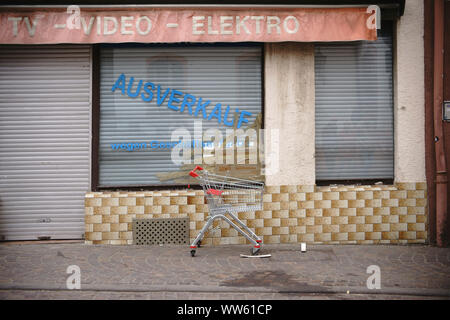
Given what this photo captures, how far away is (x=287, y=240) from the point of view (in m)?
8.45

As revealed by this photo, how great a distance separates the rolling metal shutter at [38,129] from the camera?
8.53 metres

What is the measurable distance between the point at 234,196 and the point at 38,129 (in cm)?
363

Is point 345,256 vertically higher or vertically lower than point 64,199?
lower

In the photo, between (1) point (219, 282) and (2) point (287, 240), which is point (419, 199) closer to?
(2) point (287, 240)

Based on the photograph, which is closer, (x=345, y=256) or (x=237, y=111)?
(x=345, y=256)

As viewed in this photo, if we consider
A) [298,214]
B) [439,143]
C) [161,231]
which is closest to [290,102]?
[298,214]

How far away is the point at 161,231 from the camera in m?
8.37

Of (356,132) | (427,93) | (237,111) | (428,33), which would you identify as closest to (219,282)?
(237,111)

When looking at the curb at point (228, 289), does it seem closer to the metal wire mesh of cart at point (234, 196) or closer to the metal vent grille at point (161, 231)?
the metal wire mesh of cart at point (234, 196)

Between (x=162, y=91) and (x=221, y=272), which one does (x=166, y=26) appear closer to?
(x=162, y=91)

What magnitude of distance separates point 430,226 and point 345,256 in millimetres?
1865

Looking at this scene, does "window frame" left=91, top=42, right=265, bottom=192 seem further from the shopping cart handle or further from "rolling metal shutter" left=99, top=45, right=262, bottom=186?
the shopping cart handle

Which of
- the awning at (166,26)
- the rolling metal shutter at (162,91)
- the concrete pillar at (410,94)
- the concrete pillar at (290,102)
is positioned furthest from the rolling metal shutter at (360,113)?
the rolling metal shutter at (162,91)

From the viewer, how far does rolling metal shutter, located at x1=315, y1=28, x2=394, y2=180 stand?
342 inches
